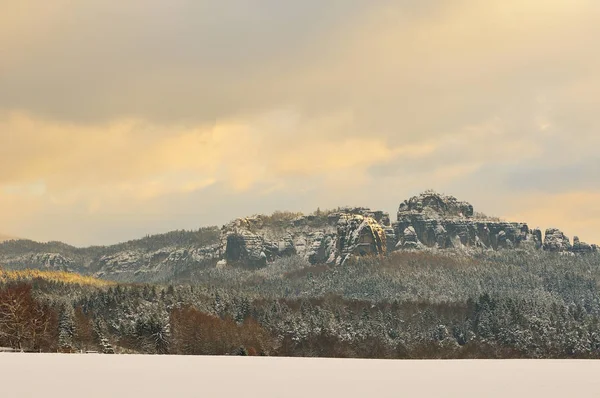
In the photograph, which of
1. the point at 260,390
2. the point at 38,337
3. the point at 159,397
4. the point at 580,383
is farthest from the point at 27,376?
the point at 38,337

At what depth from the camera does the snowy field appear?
35.1 m

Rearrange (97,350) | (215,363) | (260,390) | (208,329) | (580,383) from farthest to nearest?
(208,329) → (97,350) → (215,363) → (580,383) → (260,390)

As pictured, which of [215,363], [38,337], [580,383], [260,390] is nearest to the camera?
[260,390]

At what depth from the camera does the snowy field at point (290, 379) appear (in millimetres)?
35062

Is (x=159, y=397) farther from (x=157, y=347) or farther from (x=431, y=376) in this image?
(x=157, y=347)

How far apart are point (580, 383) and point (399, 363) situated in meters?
20.2

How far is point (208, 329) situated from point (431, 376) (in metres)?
157

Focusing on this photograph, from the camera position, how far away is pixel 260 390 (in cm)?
3569

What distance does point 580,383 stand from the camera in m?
40.6

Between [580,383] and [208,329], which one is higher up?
[580,383]

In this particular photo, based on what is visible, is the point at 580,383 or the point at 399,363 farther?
the point at 399,363

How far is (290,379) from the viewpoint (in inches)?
1624

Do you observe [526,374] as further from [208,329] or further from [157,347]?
[208,329]

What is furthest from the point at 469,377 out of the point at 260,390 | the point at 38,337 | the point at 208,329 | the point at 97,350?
the point at 208,329
